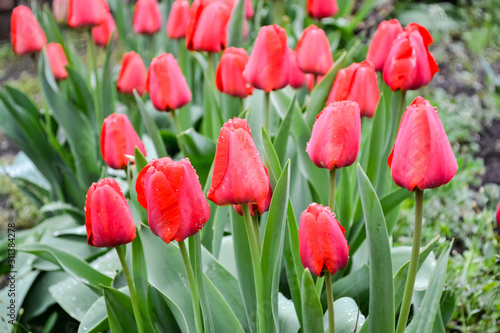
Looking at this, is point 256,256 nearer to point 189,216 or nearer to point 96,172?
point 189,216

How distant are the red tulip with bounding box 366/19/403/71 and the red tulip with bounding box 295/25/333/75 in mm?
125

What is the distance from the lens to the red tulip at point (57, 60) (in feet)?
7.06

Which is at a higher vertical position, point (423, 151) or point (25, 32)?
point (423, 151)

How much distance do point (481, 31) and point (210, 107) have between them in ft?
10.7

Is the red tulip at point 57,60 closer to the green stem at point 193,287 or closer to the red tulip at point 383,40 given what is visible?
the red tulip at point 383,40

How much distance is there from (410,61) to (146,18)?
138 centimetres

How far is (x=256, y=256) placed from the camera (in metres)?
1.02

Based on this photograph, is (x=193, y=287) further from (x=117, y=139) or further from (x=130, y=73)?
(x=130, y=73)

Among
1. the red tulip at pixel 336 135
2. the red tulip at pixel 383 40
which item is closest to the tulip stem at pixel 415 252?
the red tulip at pixel 336 135

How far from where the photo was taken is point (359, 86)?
1323 mm

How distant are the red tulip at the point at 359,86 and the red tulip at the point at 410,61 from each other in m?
0.05

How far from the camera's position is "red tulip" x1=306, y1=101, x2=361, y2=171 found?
1039mm

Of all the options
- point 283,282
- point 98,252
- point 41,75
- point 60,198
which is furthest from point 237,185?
point 60,198

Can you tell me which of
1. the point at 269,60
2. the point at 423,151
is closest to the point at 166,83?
the point at 269,60
